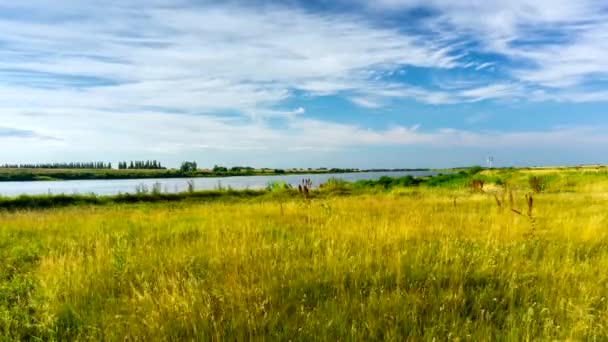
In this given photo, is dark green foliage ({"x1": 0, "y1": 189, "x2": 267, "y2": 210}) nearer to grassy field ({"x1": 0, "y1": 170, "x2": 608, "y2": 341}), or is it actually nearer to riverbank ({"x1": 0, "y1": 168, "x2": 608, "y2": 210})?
riverbank ({"x1": 0, "y1": 168, "x2": 608, "y2": 210})

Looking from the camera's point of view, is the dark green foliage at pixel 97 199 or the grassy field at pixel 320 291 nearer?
the grassy field at pixel 320 291

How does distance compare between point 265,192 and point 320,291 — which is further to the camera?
point 265,192

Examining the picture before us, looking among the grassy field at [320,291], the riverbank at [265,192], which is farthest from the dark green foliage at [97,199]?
the grassy field at [320,291]

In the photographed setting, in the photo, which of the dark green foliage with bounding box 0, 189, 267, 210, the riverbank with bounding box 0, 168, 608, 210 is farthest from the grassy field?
the dark green foliage with bounding box 0, 189, 267, 210

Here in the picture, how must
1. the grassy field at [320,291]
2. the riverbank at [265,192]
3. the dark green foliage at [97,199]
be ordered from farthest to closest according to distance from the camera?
the riverbank at [265,192] < the dark green foliage at [97,199] < the grassy field at [320,291]

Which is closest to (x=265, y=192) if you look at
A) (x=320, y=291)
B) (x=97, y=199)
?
(x=97, y=199)

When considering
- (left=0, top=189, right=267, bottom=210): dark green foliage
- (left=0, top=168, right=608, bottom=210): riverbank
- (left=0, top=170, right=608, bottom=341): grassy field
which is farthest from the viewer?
(left=0, top=168, right=608, bottom=210): riverbank

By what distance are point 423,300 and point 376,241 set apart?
2.05 m

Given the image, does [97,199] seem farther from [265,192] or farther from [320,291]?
[320,291]

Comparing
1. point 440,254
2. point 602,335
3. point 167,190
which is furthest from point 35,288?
point 167,190

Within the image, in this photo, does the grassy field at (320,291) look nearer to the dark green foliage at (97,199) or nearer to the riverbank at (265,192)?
the riverbank at (265,192)

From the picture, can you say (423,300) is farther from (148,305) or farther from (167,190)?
(167,190)

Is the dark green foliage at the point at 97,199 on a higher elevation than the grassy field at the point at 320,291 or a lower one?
lower

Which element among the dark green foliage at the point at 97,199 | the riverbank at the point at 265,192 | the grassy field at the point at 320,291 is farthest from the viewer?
the riverbank at the point at 265,192
